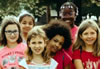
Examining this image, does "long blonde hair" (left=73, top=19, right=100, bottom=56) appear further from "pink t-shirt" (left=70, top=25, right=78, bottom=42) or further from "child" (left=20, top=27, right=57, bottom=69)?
"child" (left=20, top=27, right=57, bottom=69)

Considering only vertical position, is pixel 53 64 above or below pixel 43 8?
below

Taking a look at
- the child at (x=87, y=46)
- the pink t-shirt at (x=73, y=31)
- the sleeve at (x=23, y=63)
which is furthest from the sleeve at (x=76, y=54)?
the sleeve at (x=23, y=63)

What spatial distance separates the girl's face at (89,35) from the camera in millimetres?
2666

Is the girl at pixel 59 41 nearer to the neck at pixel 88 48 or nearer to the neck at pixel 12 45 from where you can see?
the neck at pixel 88 48

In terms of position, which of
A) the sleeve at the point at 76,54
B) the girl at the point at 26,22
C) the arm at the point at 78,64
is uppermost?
the girl at the point at 26,22

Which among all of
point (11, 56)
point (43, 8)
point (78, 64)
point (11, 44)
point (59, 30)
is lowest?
point (78, 64)

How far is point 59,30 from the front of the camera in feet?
8.74

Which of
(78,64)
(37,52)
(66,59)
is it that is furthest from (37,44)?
(78,64)

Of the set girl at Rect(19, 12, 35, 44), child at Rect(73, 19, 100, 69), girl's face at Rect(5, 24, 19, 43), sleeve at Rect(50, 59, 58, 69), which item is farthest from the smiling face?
girl's face at Rect(5, 24, 19, 43)

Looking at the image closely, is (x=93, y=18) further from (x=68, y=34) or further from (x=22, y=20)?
(x=22, y=20)

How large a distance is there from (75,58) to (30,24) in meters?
0.51

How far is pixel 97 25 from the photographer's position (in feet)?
8.79

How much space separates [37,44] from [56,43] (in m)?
0.17

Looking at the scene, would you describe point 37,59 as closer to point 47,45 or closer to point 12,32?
point 47,45
